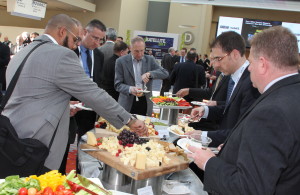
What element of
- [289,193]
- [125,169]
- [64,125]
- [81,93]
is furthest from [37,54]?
[289,193]

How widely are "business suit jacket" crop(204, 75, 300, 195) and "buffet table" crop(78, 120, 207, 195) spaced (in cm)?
52

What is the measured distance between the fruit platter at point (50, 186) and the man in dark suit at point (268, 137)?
47 centimetres

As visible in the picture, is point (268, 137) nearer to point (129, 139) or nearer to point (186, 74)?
point (129, 139)

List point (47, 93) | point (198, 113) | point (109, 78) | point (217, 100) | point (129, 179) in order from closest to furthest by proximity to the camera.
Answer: point (129, 179)
point (47, 93)
point (198, 113)
point (217, 100)
point (109, 78)

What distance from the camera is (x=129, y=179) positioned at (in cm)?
169

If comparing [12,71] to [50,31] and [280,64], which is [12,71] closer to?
[50,31]

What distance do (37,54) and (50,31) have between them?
26 centimetres

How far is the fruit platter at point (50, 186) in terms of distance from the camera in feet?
3.79

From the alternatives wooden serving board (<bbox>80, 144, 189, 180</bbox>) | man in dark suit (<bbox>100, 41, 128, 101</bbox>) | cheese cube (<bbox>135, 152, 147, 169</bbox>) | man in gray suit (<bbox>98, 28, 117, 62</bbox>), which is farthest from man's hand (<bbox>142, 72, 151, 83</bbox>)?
cheese cube (<bbox>135, 152, 147, 169</bbox>)

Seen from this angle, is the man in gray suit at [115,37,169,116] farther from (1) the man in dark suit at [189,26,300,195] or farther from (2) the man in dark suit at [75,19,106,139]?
(1) the man in dark suit at [189,26,300,195]

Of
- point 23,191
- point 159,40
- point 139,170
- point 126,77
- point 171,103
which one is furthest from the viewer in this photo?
point 159,40

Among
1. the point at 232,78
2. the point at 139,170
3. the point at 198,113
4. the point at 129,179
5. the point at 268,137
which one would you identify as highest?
the point at 232,78

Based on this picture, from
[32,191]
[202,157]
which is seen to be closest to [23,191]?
[32,191]

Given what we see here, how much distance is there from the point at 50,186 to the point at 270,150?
2.69 feet
